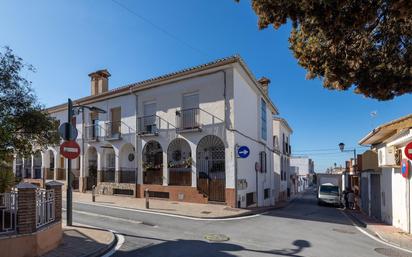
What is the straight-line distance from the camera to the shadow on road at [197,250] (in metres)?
7.43

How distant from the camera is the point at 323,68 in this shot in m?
8.27

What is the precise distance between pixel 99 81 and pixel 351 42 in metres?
22.5

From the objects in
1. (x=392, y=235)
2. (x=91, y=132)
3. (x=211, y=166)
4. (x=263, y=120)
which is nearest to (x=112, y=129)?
(x=91, y=132)

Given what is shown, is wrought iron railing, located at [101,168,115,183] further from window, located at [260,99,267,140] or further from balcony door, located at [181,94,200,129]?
window, located at [260,99,267,140]

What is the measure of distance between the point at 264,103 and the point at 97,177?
14113 millimetres

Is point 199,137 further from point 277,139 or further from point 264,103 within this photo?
point 277,139

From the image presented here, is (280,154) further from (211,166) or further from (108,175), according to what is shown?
(108,175)

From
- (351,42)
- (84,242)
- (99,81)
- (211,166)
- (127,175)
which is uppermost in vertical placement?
(99,81)

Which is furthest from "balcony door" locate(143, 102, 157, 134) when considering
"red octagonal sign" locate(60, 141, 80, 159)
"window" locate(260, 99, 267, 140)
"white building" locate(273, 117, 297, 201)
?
"white building" locate(273, 117, 297, 201)

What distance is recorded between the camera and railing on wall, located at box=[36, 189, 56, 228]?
23.7 feet

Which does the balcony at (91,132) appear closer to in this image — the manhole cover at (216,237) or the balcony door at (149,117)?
the balcony door at (149,117)

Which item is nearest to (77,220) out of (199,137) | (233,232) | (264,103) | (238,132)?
(233,232)

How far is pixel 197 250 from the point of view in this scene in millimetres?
7777

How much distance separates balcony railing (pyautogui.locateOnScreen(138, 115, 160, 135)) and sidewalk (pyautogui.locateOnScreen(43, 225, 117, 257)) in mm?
10546
